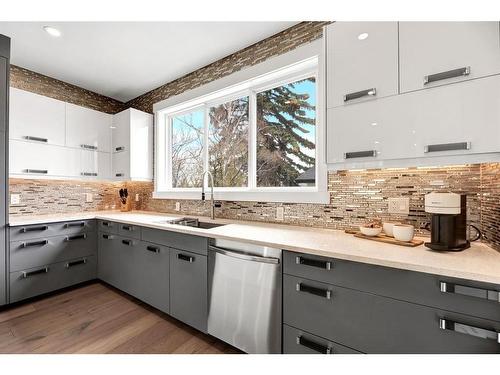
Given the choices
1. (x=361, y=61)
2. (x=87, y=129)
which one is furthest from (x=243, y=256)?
(x=87, y=129)

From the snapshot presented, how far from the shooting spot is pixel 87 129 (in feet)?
9.92

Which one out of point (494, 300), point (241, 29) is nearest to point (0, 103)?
point (241, 29)

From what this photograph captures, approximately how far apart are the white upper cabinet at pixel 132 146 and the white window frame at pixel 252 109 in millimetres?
139

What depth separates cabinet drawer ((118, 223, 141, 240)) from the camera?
231 centimetres

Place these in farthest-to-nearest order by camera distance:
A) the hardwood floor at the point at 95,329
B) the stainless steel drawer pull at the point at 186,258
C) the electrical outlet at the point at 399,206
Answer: the stainless steel drawer pull at the point at 186,258 < the hardwood floor at the point at 95,329 < the electrical outlet at the point at 399,206

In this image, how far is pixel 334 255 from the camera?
118 centimetres

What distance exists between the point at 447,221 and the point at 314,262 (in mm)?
678

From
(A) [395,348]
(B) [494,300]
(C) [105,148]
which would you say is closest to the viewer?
(B) [494,300]

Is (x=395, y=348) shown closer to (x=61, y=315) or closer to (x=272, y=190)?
(x=272, y=190)

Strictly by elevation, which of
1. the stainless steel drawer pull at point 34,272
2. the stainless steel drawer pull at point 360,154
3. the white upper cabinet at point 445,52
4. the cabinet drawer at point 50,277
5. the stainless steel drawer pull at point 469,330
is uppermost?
the white upper cabinet at point 445,52

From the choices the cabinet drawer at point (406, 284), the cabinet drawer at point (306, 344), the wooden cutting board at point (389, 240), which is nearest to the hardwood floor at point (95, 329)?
the cabinet drawer at point (306, 344)

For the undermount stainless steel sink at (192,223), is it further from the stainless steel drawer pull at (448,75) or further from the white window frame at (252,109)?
the stainless steel drawer pull at (448,75)

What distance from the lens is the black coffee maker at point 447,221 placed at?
1.14 metres

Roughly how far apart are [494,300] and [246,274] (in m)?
1.16
